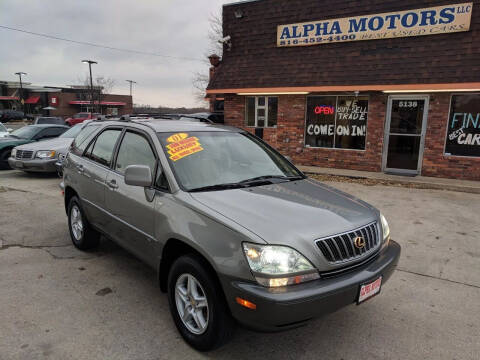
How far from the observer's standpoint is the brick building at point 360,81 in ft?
30.1

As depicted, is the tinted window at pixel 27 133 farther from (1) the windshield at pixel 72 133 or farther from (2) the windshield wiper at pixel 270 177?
(2) the windshield wiper at pixel 270 177

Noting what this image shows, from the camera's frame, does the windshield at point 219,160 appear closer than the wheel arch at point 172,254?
No

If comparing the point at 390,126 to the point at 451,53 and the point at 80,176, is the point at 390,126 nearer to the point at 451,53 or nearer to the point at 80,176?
the point at 451,53

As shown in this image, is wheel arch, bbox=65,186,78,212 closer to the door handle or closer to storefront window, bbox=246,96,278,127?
the door handle

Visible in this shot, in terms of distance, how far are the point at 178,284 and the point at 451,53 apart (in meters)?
9.58

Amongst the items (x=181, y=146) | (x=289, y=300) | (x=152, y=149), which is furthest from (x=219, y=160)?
(x=289, y=300)

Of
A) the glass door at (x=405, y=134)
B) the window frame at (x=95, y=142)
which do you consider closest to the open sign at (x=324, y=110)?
the glass door at (x=405, y=134)

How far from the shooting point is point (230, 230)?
232cm

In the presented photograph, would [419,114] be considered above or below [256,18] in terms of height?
below

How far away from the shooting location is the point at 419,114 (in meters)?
9.83

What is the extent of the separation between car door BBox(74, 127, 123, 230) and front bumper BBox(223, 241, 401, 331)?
2.14 metres

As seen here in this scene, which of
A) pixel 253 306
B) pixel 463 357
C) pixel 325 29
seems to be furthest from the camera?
pixel 325 29

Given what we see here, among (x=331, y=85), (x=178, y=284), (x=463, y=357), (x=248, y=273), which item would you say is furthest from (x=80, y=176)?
(x=331, y=85)

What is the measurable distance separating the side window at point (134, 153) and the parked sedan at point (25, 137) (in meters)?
9.41
